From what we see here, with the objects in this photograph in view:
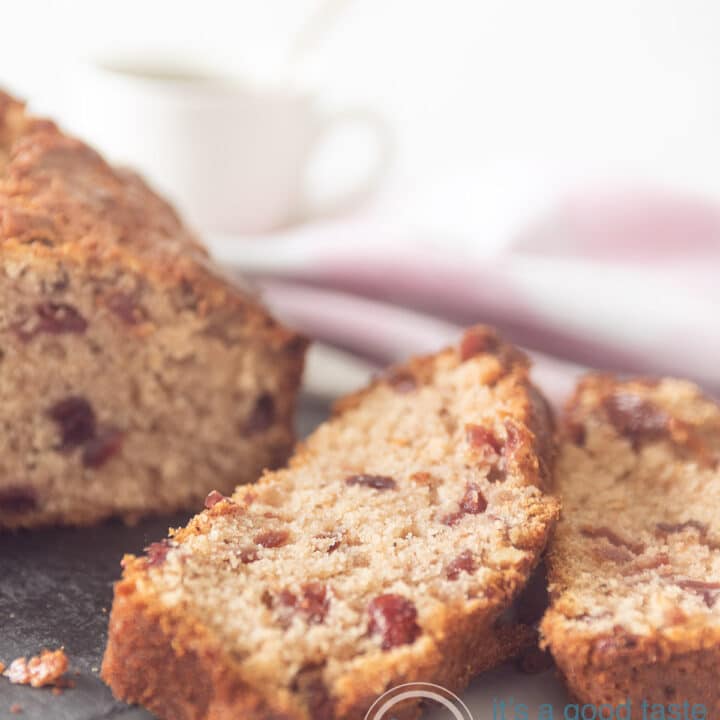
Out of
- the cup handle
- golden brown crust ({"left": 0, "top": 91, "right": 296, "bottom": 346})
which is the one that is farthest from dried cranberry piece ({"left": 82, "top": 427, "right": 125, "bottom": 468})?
the cup handle

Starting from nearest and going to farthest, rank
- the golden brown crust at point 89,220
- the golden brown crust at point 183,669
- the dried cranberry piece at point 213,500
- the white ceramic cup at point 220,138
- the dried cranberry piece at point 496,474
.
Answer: the golden brown crust at point 183,669
the dried cranberry piece at point 213,500
the dried cranberry piece at point 496,474
the golden brown crust at point 89,220
the white ceramic cup at point 220,138

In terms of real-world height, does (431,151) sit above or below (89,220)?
above

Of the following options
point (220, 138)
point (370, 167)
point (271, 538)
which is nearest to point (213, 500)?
point (271, 538)

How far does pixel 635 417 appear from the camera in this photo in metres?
3.79

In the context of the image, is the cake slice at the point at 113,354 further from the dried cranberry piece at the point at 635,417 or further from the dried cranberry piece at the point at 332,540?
the dried cranberry piece at the point at 635,417

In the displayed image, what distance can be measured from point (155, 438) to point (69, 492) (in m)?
0.34

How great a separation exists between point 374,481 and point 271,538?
0.43 m

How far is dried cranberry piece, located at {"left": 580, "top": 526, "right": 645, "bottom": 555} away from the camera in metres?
3.21

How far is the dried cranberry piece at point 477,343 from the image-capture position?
12.6 ft

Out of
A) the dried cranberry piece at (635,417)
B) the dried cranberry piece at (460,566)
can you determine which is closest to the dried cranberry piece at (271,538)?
the dried cranberry piece at (460,566)

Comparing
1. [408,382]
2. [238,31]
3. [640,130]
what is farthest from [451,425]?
[238,31]

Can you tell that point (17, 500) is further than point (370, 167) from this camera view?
No

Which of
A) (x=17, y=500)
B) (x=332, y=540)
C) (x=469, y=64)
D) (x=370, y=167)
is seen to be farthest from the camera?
(x=469, y=64)

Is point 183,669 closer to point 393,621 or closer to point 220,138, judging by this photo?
point 393,621
